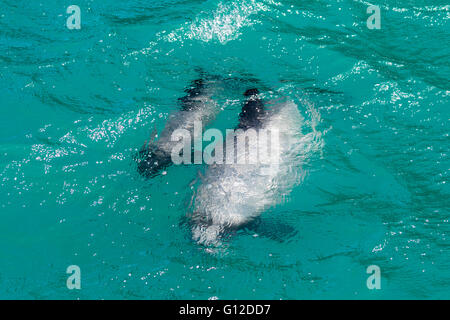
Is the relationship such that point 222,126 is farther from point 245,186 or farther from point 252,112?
point 245,186

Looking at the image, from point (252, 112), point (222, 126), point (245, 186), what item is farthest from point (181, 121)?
point (245, 186)

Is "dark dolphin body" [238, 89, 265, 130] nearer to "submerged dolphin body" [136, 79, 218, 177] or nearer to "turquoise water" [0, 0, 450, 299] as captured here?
"turquoise water" [0, 0, 450, 299]

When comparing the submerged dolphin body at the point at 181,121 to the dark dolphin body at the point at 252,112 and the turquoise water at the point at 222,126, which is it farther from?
the dark dolphin body at the point at 252,112

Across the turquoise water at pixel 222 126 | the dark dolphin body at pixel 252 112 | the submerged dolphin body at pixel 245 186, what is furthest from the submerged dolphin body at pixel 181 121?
the submerged dolphin body at pixel 245 186

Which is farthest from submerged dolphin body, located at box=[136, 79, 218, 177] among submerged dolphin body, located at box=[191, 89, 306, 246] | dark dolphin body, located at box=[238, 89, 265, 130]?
submerged dolphin body, located at box=[191, 89, 306, 246]
